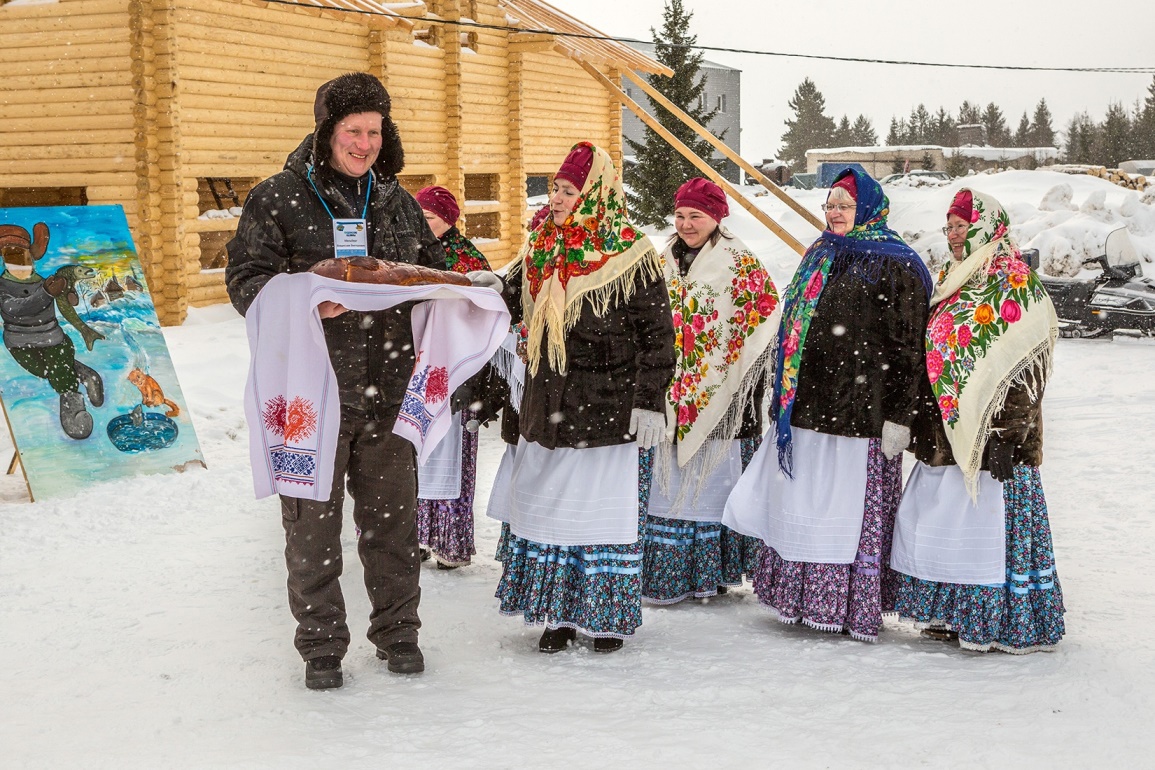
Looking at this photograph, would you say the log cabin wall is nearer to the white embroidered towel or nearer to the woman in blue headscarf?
the white embroidered towel

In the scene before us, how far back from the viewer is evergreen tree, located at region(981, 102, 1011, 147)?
212 ft

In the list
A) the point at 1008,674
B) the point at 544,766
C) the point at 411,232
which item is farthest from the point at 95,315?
the point at 1008,674

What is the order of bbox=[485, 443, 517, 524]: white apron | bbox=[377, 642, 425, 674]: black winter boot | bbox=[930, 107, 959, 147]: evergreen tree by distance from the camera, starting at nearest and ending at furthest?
bbox=[377, 642, 425, 674]: black winter boot
bbox=[485, 443, 517, 524]: white apron
bbox=[930, 107, 959, 147]: evergreen tree

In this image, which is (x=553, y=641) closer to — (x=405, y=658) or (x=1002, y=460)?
(x=405, y=658)

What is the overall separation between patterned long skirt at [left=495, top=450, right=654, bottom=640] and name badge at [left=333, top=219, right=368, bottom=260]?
1304 mm

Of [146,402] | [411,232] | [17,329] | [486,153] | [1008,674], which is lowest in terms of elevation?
[1008,674]

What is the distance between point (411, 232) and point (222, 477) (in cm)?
332

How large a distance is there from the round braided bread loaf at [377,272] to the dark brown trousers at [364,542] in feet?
1.54

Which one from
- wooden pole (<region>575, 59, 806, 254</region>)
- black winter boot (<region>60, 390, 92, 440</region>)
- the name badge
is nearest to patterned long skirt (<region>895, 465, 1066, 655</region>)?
the name badge

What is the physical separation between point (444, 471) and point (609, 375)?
1316mm

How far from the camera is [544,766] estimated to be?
288cm

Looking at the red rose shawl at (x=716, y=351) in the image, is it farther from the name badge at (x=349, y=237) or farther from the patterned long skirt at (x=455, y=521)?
the name badge at (x=349, y=237)

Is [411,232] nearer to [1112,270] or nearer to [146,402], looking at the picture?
[146,402]

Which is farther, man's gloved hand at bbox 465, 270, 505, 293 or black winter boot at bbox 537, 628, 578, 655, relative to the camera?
black winter boot at bbox 537, 628, 578, 655
